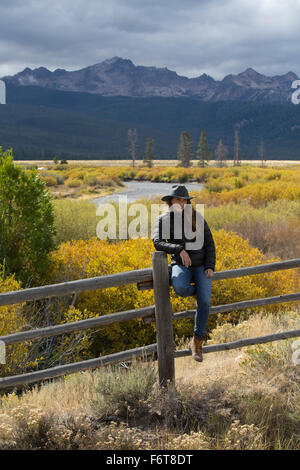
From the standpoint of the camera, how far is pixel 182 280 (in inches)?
172

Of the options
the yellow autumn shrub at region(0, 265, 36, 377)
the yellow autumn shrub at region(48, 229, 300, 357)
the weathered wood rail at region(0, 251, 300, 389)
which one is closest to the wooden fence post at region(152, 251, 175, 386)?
the weathered wood rail at region(0, 251, 300, 389)

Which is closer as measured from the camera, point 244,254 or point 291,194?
point 244,254

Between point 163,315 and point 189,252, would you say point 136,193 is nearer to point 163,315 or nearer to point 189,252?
point 189,252

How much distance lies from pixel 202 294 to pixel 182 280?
0.86 feet

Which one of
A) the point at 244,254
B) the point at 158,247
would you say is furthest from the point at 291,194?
the point at 158,247

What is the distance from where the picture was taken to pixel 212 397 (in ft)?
14.1

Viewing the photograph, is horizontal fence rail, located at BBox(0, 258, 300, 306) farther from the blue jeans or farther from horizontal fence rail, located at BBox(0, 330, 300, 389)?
horizontal fence rail, located at BBox(0, 330, 300, 389)

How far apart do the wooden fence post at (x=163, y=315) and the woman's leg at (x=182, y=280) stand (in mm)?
119

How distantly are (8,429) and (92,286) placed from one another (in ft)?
4.37

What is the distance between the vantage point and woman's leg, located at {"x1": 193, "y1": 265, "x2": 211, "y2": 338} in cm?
445

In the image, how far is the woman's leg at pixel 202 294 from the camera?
4.45m
